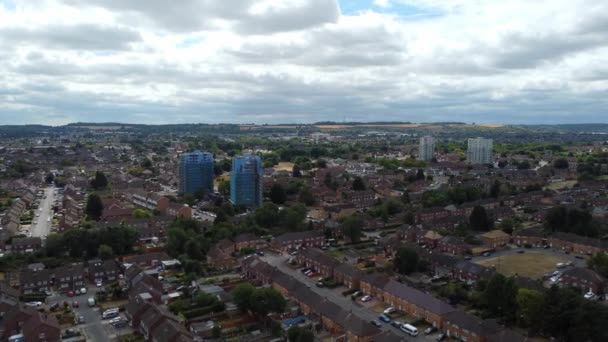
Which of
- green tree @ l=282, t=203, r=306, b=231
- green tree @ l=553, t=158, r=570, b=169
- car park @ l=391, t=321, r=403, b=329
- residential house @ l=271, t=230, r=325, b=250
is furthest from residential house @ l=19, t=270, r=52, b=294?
green tree @ l=553, t=158, r=570, b=169

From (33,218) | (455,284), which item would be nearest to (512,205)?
(455,284)

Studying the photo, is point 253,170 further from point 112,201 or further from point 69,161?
point 69,161

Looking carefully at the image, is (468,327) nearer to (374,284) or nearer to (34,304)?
(374,284)

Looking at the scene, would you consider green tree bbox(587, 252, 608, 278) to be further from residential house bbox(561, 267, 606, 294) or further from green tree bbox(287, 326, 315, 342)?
green tree bbox(287, 326, 315, 342)

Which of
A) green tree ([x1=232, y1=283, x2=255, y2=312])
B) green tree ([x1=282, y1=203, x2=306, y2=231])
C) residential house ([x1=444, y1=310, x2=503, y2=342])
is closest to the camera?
residential house ([x1=444, y1=310, x2=503, y2=342])

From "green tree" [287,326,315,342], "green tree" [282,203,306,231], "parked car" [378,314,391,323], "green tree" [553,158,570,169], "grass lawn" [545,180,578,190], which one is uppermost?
→ "green tree" [553,158,570,169]
